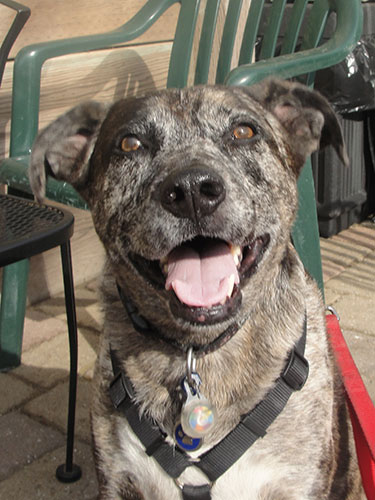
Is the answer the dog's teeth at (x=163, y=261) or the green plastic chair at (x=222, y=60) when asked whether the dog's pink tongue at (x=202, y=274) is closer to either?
the dog's teeth at (x=163, y=261)

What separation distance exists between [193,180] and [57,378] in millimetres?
2005

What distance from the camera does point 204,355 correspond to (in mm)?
2105

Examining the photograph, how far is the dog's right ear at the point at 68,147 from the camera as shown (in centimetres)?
223

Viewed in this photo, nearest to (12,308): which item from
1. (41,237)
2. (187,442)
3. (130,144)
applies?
(41,237)

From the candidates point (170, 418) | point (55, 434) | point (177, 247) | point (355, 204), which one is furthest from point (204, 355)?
point (355, 204)

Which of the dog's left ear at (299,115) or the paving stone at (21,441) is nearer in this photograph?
the dog's left ear at (299,115)

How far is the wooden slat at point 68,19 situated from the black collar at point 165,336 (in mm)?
2296

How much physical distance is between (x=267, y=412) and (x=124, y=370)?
472mm

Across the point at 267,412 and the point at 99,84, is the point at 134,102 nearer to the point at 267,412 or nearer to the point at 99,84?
the point at 267,412

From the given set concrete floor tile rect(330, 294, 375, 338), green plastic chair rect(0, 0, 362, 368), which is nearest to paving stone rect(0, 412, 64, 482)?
green plastic chair rect(0, 0, 362, 368)

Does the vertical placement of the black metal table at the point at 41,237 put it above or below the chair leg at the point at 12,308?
above

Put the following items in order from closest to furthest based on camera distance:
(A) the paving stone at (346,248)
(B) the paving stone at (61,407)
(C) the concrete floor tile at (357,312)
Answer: (B) the paving stone at (61,407)
(C) the concrete floor tile at (357,312)
(A) the paving stone at (346,248)

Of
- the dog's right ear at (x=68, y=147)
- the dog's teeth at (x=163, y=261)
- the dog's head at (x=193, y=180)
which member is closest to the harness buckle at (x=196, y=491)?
the dog's head at (x=193, y=180)

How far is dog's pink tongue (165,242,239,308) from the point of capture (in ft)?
6.07
